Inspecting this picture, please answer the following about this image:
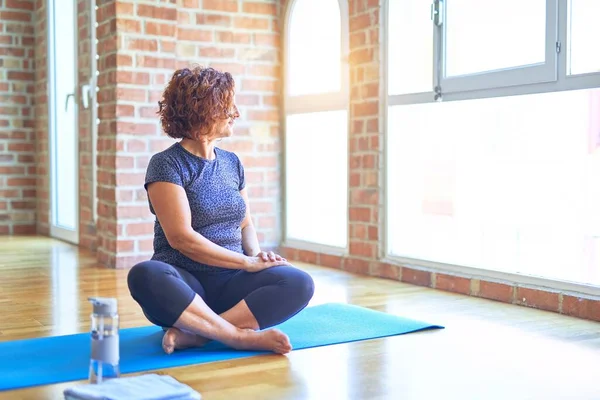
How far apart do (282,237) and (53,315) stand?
2.29 meters

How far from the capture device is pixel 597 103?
3.47 metres

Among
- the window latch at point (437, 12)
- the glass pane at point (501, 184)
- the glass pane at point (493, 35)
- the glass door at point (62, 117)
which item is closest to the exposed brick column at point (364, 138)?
the glass pane at point (501, 184)

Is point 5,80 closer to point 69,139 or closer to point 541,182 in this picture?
point 69,139

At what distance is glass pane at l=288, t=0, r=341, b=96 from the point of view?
5102 mm

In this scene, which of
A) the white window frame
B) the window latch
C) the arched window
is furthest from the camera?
the arched window

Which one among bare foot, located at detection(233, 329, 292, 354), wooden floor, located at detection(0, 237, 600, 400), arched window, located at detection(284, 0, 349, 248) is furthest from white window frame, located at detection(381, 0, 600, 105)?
bare foot, located at detection(233, 329, 292, 354)

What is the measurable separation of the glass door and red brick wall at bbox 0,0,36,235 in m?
0.46

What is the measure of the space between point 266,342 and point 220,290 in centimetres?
27

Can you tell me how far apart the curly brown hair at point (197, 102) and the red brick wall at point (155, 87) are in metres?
2.06


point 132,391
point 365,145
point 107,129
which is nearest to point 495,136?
point 365,145

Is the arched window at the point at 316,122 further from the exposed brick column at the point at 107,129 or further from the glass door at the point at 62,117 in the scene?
the glass door at the point at 62,117

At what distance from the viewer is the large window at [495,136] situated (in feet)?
11.7

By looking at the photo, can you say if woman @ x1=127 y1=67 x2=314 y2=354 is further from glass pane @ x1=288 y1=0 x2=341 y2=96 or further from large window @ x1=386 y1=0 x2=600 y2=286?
glass pane @ x1=288 y1=0 x2=341 y2=96

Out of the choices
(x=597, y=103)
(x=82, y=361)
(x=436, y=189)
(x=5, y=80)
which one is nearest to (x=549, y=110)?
(x=597, y=103)
